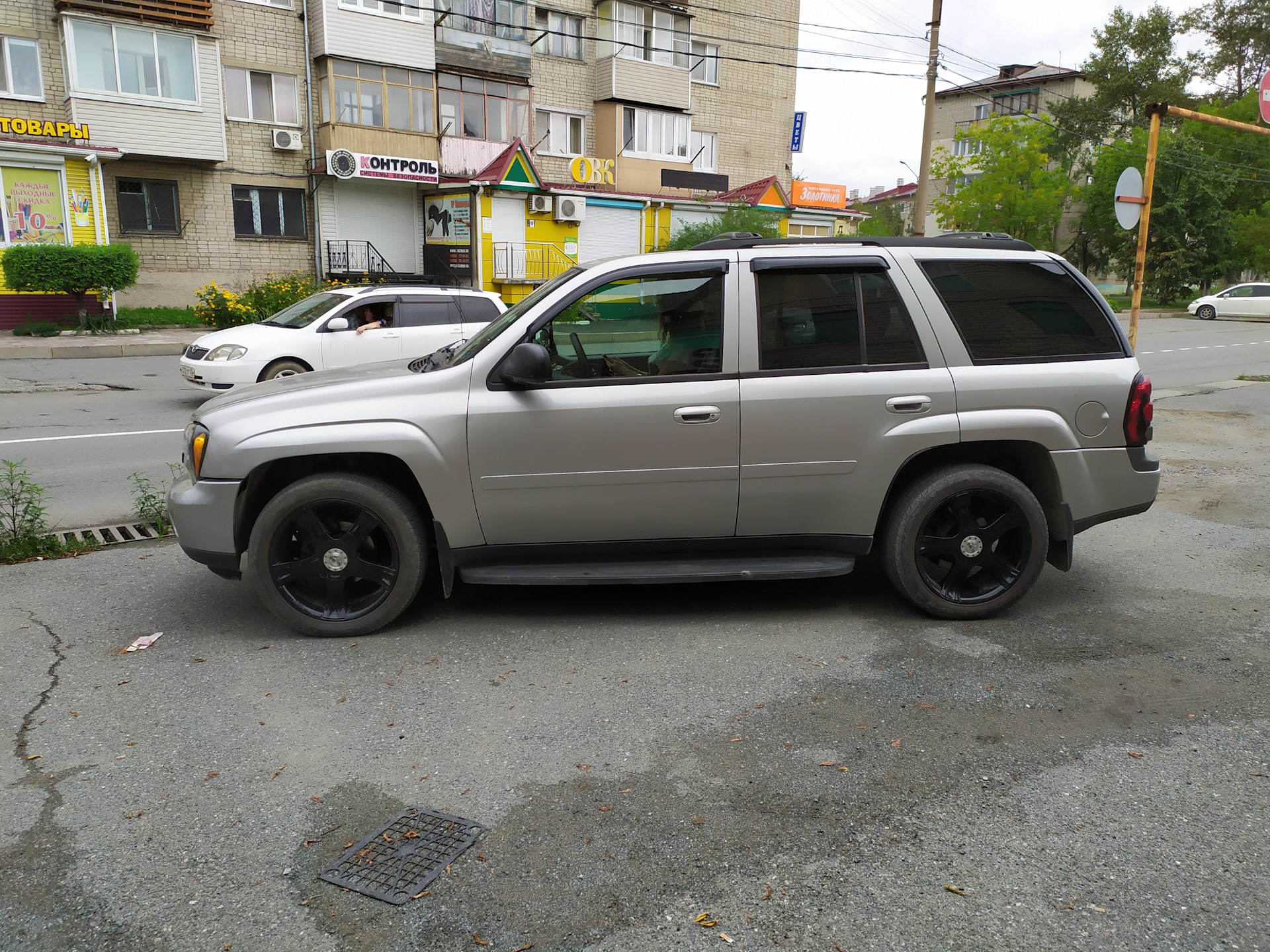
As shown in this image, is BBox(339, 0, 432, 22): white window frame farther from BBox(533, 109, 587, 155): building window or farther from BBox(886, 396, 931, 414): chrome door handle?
BBox(886, 396, 931, 414): chrome door handle

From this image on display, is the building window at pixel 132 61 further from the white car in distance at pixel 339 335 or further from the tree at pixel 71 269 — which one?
the white car in distance at pixel 339 335

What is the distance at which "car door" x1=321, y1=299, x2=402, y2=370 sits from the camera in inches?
498

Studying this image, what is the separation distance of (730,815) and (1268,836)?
174 centimetres

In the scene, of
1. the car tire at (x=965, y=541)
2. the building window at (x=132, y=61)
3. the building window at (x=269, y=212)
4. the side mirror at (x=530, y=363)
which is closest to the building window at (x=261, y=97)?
the building window at (x=132, y=61)

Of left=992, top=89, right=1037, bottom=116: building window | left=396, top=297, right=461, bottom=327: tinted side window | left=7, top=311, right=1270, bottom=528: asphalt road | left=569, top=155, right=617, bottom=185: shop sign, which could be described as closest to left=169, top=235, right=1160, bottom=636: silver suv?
left=7, top=311, right=1270, bottom=528: asphalt road

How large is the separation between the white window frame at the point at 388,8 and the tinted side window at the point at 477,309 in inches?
758

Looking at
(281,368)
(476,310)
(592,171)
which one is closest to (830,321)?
(476,310)

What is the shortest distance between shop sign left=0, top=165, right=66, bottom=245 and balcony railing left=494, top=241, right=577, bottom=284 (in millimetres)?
11877

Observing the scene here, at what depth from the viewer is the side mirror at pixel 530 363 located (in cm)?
455

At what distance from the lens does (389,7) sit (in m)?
30.5

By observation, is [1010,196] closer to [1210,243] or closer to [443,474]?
[1210,243]

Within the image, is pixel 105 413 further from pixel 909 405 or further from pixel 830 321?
pixel 909 405

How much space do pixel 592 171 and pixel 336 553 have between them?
32022 mm

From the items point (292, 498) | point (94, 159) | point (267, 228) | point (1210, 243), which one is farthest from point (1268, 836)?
point (1210, 243)
